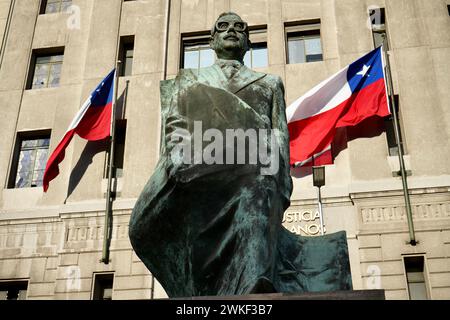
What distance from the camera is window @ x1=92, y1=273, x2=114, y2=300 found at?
1665 centimetres

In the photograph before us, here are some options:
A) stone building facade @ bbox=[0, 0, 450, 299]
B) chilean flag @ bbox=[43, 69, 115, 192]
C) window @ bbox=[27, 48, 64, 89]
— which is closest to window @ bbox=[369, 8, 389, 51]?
stone building facade @ bbox=[0, 0, 450, 299]

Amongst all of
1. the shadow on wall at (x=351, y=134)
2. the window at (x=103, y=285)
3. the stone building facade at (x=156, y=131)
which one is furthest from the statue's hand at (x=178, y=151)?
the window at (x=103, y=285)

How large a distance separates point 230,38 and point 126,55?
1595cm

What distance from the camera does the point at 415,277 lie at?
15453 mm

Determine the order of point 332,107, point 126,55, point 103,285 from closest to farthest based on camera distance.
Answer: point 332,107 < point 103,285 < point 126,55

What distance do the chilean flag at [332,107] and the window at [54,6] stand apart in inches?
397

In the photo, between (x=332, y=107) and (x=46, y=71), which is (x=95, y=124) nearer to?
(x=46, y=71)

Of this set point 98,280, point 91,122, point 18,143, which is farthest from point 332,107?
A: point 18,143

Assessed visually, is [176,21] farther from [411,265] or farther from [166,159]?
[166,159]

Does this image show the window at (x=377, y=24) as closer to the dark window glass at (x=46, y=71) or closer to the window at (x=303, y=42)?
the window at (x=303, y=42)
